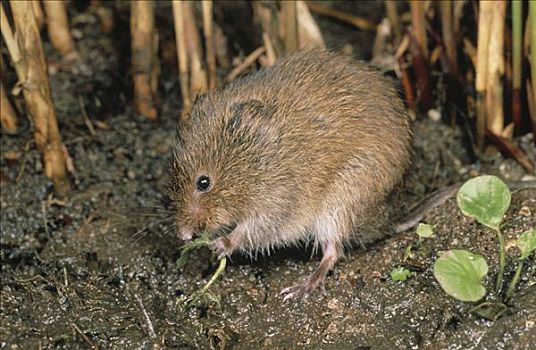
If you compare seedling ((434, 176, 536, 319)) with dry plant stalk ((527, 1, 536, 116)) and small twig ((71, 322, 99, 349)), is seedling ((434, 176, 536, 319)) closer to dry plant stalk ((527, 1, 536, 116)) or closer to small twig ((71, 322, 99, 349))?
dry plant stalk ((527, 1, 536, 116))

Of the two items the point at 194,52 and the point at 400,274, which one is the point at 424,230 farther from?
the point at 194,52

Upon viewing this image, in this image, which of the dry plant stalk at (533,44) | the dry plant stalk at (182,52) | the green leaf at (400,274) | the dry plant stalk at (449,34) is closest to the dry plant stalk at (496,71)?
the dry plant stalk at (533,44)

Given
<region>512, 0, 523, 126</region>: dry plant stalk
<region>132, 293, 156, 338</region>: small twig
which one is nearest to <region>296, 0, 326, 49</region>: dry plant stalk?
<region>512, 0, 523, 126</region>: dry plant stalk

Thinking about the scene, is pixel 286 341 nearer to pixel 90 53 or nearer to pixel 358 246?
pixel 358 246

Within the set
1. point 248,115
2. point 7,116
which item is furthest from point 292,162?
point 7,116

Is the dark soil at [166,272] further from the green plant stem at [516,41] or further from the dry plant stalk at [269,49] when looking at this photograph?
the dry plant stalk at [269,49]
